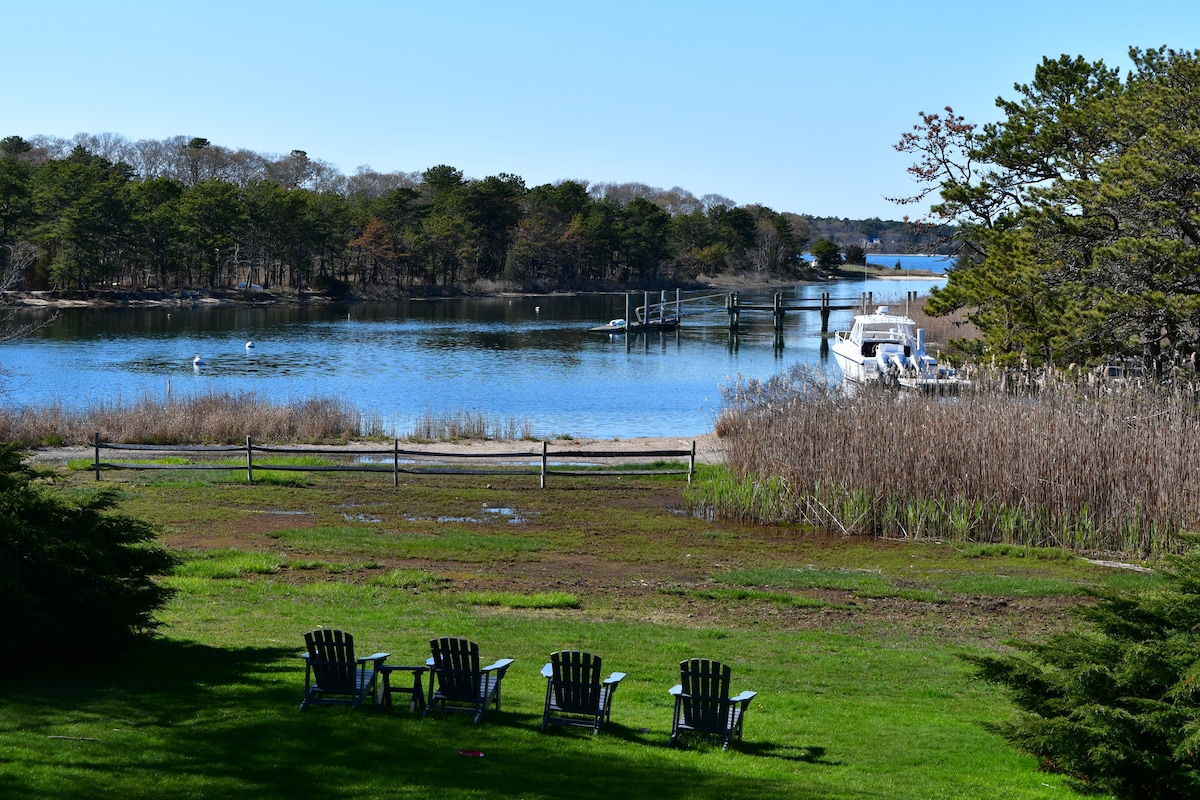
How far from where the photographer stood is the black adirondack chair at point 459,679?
33.6 ft

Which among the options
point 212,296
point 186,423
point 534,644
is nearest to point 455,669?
point 534,644

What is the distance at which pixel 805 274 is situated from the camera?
18788 cm

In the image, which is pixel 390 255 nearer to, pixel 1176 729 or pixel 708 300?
pixel 708 300

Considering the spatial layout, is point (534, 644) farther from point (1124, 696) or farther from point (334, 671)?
point (1124, 696)

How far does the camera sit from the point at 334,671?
10398 millimetres

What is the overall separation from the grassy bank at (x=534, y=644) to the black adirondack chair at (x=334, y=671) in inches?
9.3

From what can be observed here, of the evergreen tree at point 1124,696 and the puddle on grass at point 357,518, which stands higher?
the evergreen tree at point 1124,696

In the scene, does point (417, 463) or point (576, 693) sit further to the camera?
point (417, 463)

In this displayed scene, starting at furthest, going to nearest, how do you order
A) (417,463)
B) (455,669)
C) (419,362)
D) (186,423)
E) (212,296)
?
(212,296) → (419,362) → (186,423) → (417,463) → (455,669)

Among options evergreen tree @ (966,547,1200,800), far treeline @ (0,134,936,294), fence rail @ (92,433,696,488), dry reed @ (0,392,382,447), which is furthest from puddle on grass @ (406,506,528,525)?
far treeline @ (0,134,936,294)

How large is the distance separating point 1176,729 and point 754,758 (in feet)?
10.5

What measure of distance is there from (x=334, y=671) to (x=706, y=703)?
130 inches

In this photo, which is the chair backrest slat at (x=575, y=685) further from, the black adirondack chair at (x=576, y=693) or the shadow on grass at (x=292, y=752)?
the shadow on grass at (x=292, y=752)

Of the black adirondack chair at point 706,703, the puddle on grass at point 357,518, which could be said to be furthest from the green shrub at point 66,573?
the puddle on grass at point 357,518
